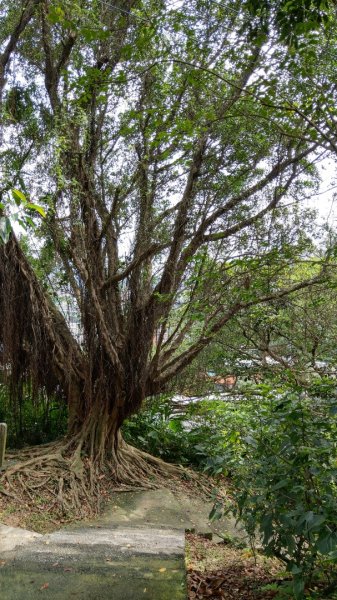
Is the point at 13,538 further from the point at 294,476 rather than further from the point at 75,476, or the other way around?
the point at 75,476

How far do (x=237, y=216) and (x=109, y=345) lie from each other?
225 cm

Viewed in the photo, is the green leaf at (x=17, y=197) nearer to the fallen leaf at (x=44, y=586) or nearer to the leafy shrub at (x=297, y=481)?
Result: the leafy shrub at (x=297, y=481)

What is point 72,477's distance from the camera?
20.4 ft

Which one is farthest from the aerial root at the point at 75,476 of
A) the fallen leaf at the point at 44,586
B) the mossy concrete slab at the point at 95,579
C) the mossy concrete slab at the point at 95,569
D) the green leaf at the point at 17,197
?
the green leaf at the point at 17,197

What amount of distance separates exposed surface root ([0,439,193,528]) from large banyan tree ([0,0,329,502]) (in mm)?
31

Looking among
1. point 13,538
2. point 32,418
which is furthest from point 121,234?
point 13,538

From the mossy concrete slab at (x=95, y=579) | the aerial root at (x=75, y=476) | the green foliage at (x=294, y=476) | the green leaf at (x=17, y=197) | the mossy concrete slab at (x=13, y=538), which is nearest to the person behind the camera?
the green leaf at (x=17, y=197)

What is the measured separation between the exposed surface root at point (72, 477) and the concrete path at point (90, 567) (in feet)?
7.19

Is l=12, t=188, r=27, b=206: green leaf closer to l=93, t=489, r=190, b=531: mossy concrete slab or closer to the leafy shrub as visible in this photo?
the leafy shrub

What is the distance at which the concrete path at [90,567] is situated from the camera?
241 cm

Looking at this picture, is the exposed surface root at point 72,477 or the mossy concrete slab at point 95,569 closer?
the mossy concrete slab at point 95,569

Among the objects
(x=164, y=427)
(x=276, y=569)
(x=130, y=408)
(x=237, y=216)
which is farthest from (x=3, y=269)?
(x=276, y=569)

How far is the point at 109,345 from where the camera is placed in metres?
6.54

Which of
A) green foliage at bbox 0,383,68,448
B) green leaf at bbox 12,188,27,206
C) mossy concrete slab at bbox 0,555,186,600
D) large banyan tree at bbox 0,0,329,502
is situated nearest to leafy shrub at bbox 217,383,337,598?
mossy concrete slab at bbox 0,555,186,600
